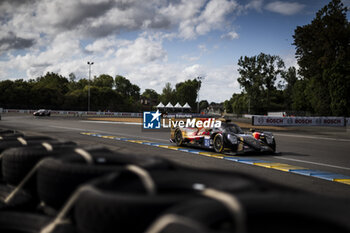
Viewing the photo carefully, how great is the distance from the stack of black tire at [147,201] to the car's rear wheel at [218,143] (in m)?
9.24

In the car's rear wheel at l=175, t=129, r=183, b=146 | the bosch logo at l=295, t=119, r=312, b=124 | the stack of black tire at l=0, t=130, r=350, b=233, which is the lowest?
the car's rear wheel at l=175, t=129, r=183, b=146

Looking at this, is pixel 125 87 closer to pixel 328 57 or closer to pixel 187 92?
pixel 187 92

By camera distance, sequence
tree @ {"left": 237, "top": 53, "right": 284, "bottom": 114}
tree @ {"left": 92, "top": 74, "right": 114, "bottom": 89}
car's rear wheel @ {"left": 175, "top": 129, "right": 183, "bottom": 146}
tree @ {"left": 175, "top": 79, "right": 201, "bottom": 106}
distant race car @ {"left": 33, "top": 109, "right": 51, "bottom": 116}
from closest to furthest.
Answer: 1. car's rear wheel @ {"left": 175, "top": 129, "right": 183, "bottom": 146}
2. distant race car @ {"left": 33, "top": 109, "right": 51, "bottom": 116}
3. tree @ {"left": 237, "top": 53, "right": 284, "bottom": 114}
4. tree @ {"left": 92, "top": 74, "right": 114, "bottom": 89}
5. tree @ {"left": 175, "top": 79, "right": 201, "bottom": 106}

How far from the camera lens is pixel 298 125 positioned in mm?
34812

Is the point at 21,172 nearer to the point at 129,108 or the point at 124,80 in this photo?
the point at 129,108

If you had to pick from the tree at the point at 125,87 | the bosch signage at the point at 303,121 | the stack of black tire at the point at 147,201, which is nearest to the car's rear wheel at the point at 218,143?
the stack of black tire at the point at 147,201

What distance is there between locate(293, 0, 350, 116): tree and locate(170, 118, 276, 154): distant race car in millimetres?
44386

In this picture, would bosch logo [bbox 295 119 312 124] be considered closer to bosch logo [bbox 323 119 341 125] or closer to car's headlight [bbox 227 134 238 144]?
bosch logo [bbox 323 119 341 125]

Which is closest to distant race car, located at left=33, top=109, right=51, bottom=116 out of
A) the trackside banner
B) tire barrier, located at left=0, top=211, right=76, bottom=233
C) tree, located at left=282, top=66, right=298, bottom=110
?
the trackside banner

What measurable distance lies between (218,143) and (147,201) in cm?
1054

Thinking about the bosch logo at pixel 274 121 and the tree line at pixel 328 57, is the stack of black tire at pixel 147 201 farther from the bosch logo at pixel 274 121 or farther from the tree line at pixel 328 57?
the tree line at pixel 328 57

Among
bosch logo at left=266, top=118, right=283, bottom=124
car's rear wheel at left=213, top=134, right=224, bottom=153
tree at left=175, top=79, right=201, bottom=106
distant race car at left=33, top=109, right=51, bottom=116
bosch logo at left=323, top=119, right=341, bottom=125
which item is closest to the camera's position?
car's rear wheel at left=213, top=134, right=224, bottom=153

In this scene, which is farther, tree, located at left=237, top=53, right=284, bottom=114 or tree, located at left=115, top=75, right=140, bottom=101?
tree, located at left=115, top=75, right=140, bottom=101

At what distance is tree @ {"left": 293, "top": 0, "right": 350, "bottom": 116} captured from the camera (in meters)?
50.6
